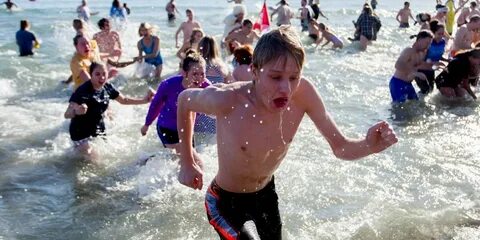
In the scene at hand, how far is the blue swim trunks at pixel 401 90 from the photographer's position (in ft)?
29.3

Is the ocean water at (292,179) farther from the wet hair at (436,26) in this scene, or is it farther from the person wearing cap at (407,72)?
the wet hair at (436,26)

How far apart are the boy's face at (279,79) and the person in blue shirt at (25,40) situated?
11.9 meters

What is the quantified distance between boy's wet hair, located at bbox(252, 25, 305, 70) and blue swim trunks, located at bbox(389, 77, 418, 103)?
6.62m

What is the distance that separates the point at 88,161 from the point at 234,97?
4026 mm

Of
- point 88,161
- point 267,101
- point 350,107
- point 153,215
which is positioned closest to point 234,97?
point 267,101

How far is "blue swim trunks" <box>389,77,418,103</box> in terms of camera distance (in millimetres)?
8922

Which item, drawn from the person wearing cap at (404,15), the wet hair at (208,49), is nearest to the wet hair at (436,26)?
the wet hair at (208,49)

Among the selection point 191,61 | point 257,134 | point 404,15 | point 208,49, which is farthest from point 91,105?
point 404,15

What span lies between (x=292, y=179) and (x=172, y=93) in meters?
1.61

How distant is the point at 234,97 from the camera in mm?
3025

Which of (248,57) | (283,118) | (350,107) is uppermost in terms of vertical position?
(283,118)

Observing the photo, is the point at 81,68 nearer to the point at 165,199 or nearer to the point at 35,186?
the point at 35,186

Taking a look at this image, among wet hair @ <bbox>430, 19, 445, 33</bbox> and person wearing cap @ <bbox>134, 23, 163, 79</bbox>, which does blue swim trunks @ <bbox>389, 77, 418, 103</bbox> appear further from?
person wearing cap @ <bbox>134, 23, 163, 79</bbox>

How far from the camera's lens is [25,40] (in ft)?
43.8
